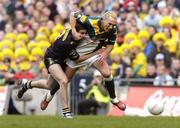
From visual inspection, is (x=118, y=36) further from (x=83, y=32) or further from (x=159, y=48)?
(x=83, y=32)

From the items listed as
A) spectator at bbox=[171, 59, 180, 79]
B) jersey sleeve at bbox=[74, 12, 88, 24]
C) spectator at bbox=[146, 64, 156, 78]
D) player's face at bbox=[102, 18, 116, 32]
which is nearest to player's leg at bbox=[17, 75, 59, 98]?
jersey sleeve at bbox=[74, 12, 88, 24]

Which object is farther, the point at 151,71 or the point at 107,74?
the point at 151,71

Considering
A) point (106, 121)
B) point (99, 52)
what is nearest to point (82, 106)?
point (99, 52)

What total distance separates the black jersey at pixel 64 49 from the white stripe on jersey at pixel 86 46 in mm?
120

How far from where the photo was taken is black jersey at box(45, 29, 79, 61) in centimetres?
1750

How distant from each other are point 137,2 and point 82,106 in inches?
217

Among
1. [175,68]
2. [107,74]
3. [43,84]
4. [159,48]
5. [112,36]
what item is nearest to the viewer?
[112,36]

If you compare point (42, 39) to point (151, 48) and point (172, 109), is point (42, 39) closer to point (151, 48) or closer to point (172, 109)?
point (151, 48)

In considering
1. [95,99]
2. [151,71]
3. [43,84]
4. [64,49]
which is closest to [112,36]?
[64,49]

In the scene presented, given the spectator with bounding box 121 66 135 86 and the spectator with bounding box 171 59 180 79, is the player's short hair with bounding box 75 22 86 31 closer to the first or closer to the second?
the spectator with bounding box 121 66 135 86

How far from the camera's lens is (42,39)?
88.7ft

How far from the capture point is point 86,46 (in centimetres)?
1777

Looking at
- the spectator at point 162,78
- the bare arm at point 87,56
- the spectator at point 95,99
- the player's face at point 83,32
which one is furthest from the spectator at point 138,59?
the player's face at point 83,32

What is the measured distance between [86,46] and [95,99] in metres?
Answer: 5.50
